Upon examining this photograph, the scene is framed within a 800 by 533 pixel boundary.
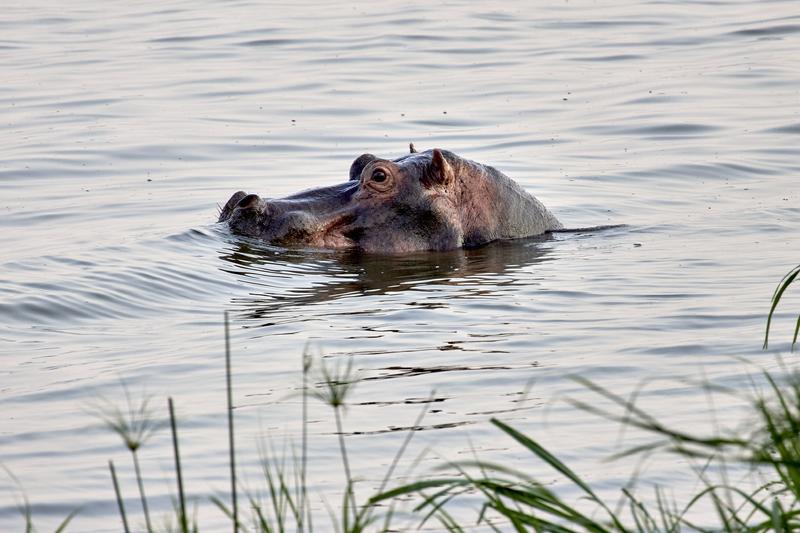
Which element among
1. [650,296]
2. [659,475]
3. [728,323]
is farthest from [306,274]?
[659,475]

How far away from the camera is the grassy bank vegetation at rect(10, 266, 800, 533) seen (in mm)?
3043

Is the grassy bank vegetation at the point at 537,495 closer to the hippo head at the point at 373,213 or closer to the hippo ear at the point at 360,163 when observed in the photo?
the hippo head at the point at 373,213

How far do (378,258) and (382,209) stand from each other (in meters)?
0.35

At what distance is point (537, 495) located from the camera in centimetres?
323

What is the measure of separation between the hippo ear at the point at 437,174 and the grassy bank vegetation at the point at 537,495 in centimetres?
416

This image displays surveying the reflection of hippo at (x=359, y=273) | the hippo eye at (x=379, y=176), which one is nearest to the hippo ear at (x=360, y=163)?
the hippo eye at (x=379, y=176)

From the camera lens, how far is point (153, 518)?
431 centimetres

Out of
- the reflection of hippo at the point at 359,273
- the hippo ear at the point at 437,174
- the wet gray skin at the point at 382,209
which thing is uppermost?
the hippo ear at the point at 437,174

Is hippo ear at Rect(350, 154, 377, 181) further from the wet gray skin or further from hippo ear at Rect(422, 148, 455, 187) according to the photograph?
hippo ear at Rect(422, 148, 455, 187)

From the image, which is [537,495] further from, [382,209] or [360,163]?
[360,163]

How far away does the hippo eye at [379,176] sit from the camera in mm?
9336

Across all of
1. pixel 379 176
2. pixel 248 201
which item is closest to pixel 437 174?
pixel 379 176

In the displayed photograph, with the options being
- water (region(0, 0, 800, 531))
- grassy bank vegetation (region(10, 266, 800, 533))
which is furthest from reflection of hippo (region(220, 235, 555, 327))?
grassy bank vegetation (region(10, 266, 800, 533))

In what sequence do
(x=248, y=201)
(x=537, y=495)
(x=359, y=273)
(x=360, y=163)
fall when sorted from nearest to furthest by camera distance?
1. (x=537, y=495)
2. (x=359, y=273)
3. (x=248, y=201)
4. (x=360, y=163)
